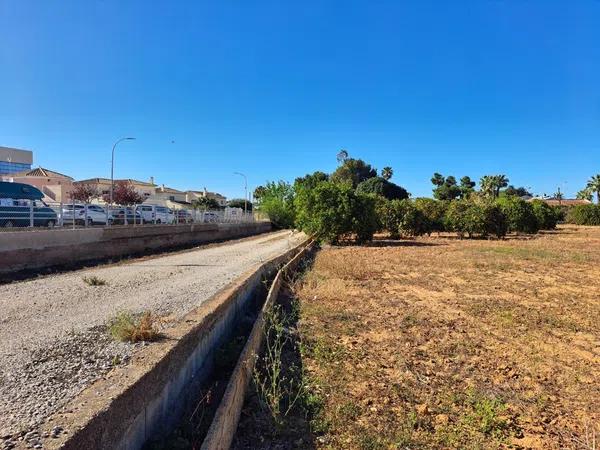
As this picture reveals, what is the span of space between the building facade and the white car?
169ft

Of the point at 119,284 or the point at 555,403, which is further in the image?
the point at 119,284

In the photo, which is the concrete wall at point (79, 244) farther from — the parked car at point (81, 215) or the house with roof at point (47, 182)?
the house with roof at point (47, 182)

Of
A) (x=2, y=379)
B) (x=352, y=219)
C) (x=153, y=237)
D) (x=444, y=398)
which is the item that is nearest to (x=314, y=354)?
(x=444, y=398)

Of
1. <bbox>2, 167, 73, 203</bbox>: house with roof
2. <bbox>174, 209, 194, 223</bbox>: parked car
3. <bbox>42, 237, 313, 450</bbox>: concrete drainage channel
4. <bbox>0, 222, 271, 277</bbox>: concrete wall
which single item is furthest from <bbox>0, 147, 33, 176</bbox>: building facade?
<bbox>42, 237, 313, 450</bbox>: concrete drainage channel

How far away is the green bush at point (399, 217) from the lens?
34.0 meters

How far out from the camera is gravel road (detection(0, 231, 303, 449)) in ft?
10.9

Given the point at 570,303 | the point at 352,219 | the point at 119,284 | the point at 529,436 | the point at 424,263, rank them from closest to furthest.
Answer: the point at 529,436, the point at 119,284, the point at 570,303, the point at 424,263, the point at 352,219

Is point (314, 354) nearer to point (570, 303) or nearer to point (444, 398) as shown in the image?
point (444, 398)

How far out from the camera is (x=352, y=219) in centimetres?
2652

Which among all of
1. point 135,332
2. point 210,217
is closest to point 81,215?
point 135,332

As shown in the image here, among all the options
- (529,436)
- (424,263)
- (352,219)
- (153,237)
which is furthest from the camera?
(352,219)

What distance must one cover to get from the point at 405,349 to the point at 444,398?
1.74 metres

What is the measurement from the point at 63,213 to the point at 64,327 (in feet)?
44.3

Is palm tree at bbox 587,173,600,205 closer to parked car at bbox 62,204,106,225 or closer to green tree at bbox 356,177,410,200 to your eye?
green tree at bbox 356,177,410,200
